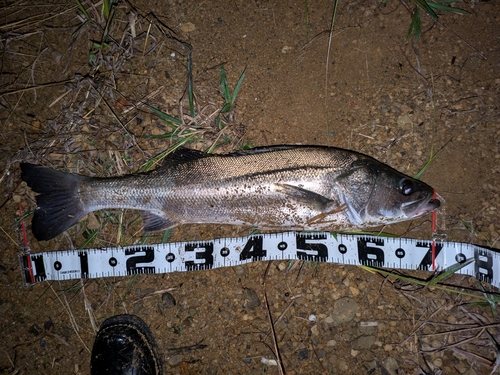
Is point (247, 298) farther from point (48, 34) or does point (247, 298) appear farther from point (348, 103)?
point (48, 34)

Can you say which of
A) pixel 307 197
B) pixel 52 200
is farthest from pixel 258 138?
pixel 52 200

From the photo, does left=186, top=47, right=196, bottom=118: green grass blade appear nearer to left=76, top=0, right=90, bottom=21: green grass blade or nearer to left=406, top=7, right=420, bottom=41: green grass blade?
left=76, top=0, right=90, bottom=21: green grass blade

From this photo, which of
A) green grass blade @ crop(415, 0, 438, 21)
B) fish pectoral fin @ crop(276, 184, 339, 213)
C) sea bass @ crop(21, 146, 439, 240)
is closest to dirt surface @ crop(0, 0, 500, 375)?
green grass blade @ crop(415, 0, 438, 21)

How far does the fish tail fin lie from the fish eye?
3064mm

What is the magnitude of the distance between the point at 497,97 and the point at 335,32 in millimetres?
1829

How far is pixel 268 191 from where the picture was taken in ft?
9.61

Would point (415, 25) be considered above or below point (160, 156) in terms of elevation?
above

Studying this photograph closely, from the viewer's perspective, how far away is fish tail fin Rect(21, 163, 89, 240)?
10.4ft

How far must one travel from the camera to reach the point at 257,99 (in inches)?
136

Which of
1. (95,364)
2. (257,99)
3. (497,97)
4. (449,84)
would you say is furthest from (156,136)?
(497,97)

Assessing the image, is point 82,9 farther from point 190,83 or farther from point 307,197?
point 307,197

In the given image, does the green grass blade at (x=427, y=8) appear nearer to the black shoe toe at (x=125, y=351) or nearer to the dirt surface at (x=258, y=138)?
the dirt surface at (x=258, y=138)

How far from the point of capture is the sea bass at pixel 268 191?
2.92 m

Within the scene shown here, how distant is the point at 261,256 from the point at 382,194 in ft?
4.37
